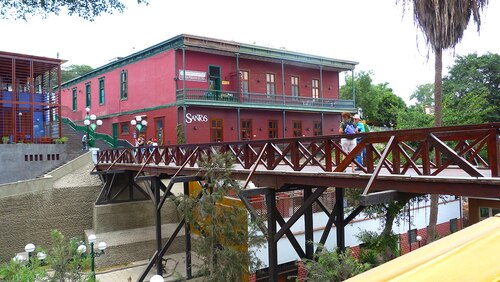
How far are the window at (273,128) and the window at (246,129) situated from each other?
62.9 inches

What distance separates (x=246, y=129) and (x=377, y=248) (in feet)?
41.1

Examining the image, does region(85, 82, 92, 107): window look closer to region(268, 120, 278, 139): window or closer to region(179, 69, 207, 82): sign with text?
region(179, 69, 207, 82): sign with text

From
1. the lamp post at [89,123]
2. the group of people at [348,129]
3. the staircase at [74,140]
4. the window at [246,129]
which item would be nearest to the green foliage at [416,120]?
the window at [246,129]

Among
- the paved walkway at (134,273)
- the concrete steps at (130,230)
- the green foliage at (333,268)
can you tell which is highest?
the green foliage at (333,268)

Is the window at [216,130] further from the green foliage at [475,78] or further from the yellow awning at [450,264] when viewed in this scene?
the yellow awning at [450,264]

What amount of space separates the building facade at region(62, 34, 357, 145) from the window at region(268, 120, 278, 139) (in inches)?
2.6

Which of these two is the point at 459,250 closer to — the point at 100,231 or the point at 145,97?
the point at 100,231

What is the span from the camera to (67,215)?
63.1ft

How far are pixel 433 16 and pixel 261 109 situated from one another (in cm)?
1449

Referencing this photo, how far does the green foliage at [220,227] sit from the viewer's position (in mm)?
9047

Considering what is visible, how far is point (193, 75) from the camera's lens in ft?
76.6

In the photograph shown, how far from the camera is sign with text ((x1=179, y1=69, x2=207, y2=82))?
22.9 m

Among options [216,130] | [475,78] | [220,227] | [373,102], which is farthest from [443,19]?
[373,102]

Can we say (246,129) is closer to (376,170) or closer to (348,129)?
(348,129)
